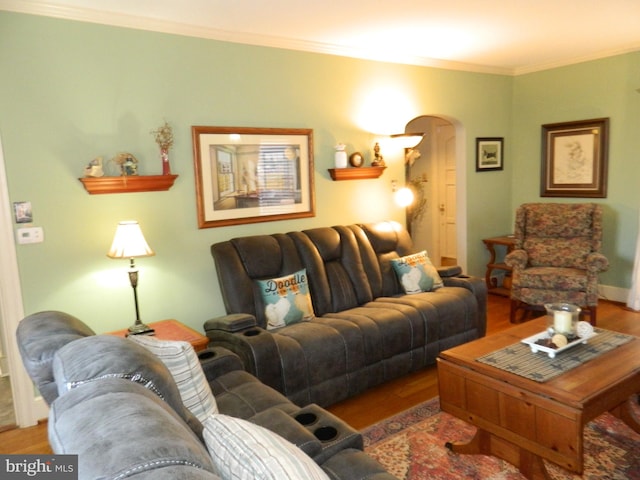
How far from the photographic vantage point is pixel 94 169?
3053 millimetres

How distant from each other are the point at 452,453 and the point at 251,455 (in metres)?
1.85

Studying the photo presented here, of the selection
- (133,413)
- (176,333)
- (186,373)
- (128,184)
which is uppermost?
(128,184)

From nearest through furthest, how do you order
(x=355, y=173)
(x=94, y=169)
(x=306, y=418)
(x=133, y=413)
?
(x=133, y=413) < (x=306, y=418) < (x=94, y=169) < (x=355, y=173)

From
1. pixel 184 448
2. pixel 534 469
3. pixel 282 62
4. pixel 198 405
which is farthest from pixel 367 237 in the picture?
pixel 184 448

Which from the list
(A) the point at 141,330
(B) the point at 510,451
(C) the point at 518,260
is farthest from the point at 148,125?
(C) the point at 518,260

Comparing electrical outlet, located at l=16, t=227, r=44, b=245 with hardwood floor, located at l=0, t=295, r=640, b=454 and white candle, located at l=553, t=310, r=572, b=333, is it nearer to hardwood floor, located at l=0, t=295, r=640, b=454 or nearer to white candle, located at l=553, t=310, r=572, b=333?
hardwood floor, located at l=0, t=295, r=640, b=454

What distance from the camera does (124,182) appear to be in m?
3.13

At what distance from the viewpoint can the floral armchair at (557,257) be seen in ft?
14.1

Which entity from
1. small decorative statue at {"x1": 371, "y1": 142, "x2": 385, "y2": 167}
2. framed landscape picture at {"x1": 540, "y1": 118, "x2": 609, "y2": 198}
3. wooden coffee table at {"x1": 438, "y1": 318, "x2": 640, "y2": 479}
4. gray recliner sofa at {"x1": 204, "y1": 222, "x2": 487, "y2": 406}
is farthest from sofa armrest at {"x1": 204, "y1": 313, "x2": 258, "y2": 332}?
framed landscape picture at {"x1": 540, "y1": 118, "x2": 609, "y2": 198}

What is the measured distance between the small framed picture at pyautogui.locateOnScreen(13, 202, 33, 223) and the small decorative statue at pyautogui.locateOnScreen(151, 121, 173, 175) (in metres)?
0.87

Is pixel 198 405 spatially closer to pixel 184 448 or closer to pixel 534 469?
pixel 184 448

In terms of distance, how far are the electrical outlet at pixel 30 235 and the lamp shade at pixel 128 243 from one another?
1.48 feet

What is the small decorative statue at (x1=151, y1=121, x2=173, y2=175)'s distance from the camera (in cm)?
333

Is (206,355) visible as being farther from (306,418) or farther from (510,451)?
(510,451)
